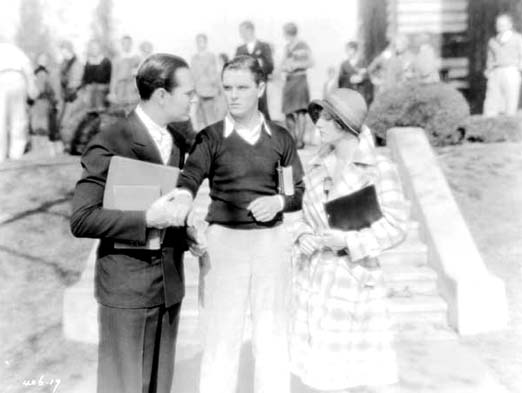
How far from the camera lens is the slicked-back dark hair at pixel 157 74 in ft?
9.43

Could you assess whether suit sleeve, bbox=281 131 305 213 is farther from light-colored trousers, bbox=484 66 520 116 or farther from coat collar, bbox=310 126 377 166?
light-colored trousers, bbox=484 66 520 116

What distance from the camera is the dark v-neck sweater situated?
133 inches

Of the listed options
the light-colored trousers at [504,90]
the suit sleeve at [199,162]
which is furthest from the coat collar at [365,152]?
the light-colored trousers at [504,90]

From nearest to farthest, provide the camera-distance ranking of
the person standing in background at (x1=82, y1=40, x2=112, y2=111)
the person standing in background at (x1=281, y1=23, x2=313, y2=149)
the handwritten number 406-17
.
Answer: the handwritten number 406-17 < the person standing in background at (x1=281, y1=23, x2=313, y2=149) < the person standing in background at (x1=82, y1=40, x2=112, y2=111)

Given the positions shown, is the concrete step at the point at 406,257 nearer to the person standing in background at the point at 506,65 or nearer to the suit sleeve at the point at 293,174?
the suit sleeve at the point at 293,174

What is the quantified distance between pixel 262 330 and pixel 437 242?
309 centimetres

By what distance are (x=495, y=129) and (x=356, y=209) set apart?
7.15m

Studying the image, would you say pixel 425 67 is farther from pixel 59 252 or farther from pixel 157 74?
pixel 157 74

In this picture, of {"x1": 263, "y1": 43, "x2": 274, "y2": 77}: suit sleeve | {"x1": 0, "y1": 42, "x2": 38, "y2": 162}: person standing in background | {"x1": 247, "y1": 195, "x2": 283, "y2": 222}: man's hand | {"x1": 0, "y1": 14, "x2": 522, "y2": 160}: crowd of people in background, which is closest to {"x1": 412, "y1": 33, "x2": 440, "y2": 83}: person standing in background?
{"x1": 0, "y1": 14, "x2": 522, "y2": 160}: crowd of people in background

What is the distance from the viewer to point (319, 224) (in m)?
3.46

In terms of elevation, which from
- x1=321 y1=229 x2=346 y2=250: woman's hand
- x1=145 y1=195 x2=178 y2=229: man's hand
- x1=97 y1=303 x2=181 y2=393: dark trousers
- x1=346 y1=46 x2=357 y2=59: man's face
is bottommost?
x1=97 y1=303 x2=181 y2=393: dark trousers

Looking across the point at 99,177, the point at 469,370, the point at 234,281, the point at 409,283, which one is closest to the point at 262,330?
the point at 234,281

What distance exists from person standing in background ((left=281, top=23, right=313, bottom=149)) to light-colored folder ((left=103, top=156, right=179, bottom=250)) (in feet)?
22.7

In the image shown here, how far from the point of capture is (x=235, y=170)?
3.38 metres
